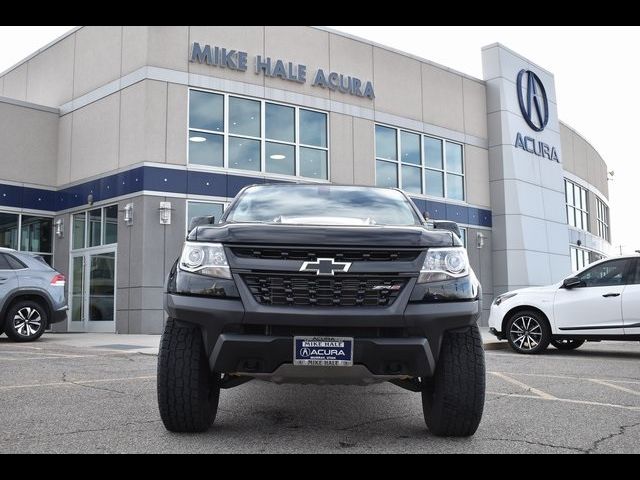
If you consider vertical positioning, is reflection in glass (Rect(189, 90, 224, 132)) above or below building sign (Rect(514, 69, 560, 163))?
below

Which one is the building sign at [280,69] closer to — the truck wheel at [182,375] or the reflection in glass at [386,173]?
the reflection in glass at [386,173]

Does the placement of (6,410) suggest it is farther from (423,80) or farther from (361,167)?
(423,80)

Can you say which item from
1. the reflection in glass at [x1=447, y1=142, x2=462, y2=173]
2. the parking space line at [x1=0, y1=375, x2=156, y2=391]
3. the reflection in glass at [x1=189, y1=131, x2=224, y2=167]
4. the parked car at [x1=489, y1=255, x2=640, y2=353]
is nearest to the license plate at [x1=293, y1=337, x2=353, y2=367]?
the parking space line at [x1=0, y1=375, x2=156, y2=391]

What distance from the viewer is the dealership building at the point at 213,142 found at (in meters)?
15.8

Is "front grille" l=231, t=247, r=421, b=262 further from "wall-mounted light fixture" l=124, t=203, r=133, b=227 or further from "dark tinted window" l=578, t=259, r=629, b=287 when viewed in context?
"wall-mounted light fixture" l=124, t=203, r=133, b=227

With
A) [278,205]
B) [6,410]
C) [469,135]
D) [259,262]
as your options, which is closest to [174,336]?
[259,262]

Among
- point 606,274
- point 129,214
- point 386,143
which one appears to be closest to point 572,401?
point 606,274

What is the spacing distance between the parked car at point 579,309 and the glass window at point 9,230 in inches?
522

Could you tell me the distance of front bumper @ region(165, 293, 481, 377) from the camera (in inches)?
145

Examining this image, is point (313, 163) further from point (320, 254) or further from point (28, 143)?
point (320, 254)

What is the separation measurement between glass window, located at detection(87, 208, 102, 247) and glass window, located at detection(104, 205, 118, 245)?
0.30 metres

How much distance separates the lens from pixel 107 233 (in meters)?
16.6

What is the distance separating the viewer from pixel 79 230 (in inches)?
695

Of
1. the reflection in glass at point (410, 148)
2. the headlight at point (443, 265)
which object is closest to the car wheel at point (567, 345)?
the headlight at point (443, 265)
